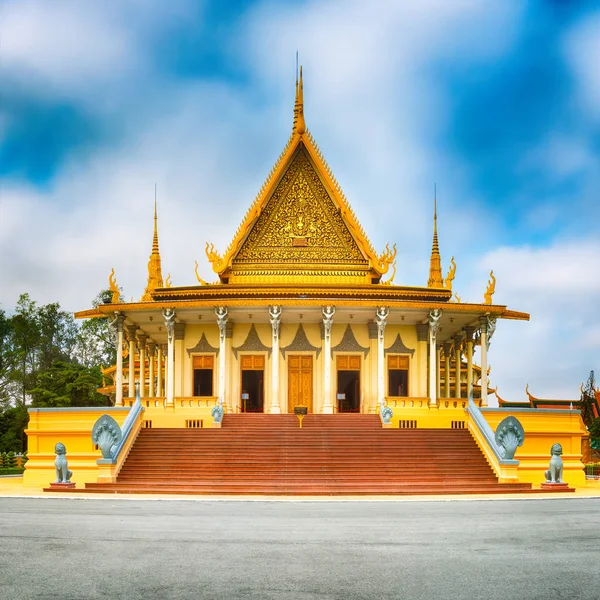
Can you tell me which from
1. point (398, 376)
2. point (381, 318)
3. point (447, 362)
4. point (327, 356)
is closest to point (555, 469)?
point (381, 318)

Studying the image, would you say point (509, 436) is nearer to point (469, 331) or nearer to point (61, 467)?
point (469, 331)

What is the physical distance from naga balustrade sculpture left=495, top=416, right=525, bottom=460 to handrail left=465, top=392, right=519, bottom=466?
0.43ft

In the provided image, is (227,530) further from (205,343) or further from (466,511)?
(205,343)

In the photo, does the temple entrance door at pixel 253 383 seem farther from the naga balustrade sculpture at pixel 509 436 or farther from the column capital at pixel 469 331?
the naga balustrade sculpture at pixel 509 436

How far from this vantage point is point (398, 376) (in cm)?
3203

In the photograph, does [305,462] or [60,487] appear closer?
[60,487]

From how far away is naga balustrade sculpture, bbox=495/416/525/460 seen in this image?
2214 centimetres

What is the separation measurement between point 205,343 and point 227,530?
20.9 metres

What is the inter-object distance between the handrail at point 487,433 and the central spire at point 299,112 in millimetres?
12875

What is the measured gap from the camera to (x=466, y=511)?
14.8m

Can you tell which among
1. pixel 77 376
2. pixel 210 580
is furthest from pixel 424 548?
pixel 77 376

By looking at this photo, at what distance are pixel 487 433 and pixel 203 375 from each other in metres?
12.2

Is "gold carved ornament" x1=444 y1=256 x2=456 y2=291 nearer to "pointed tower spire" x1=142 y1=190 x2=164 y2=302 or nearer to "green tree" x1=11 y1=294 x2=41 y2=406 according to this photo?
"pointed tower spire" x1=142 y1=190 x2=164 y2=302

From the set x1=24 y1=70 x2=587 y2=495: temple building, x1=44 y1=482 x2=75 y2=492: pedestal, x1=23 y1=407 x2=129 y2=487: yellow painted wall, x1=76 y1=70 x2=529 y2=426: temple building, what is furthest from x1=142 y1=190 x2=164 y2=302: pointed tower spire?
x1=44 y1=482 x2=75 y2=492: pedestal
